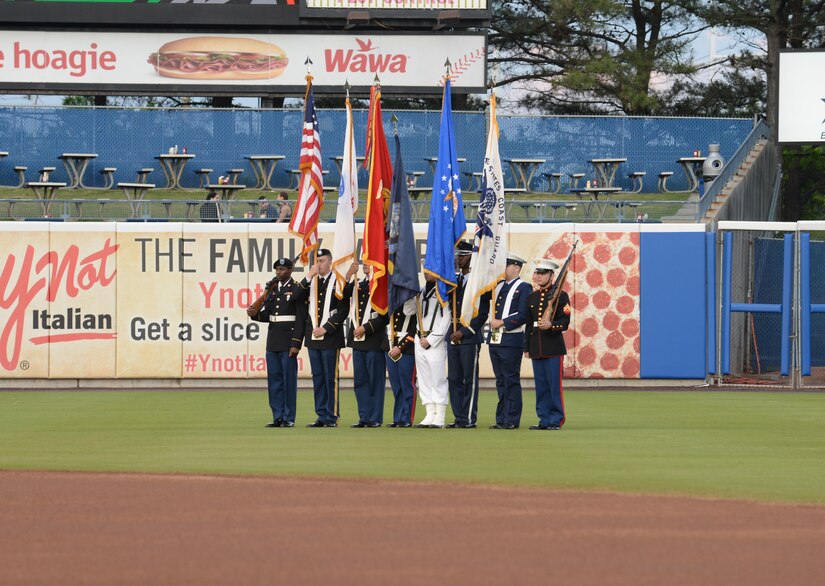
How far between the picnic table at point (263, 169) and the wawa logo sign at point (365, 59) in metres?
3.78

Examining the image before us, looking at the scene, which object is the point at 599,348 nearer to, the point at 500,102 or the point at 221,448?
the point at 221,448

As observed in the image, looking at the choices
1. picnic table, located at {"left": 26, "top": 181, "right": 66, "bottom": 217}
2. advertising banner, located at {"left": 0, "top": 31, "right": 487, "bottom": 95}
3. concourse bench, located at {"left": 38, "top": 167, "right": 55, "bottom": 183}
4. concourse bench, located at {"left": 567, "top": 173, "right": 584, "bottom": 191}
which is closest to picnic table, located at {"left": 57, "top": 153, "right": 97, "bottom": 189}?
concourse bench, located at {"left": 38, "top": 167, "right": 55, "bottom": 183}

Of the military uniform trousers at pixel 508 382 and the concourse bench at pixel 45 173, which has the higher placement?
the concourse bench at pixel 45 173

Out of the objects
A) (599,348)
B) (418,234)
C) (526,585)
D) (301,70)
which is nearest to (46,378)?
(418,234)

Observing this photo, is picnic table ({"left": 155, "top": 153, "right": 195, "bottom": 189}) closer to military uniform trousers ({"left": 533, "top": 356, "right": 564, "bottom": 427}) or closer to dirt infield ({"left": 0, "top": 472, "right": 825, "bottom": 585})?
military uniform trousers ({"left": 533, "top": 356, "right": 564, "bottom": 427})

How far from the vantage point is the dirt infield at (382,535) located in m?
7.39

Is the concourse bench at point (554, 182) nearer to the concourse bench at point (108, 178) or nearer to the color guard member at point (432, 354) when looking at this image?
the concourse bench at point (108, 178)

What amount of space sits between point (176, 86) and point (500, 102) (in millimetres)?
14086

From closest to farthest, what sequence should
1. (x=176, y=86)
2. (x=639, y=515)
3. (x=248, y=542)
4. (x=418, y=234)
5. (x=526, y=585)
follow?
(x=526, y=585) → (x=248, y=542) → (x=639, y=515) → (x=418, y=234) → (x=176, y=86)

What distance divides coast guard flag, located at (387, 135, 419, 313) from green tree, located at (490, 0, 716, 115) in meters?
25.8

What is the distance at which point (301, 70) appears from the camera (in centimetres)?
3484

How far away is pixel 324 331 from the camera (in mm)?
15828

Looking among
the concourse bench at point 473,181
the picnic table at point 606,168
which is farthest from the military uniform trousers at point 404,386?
the picnic table at point 606,168

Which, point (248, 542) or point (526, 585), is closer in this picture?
point (526, 585)
